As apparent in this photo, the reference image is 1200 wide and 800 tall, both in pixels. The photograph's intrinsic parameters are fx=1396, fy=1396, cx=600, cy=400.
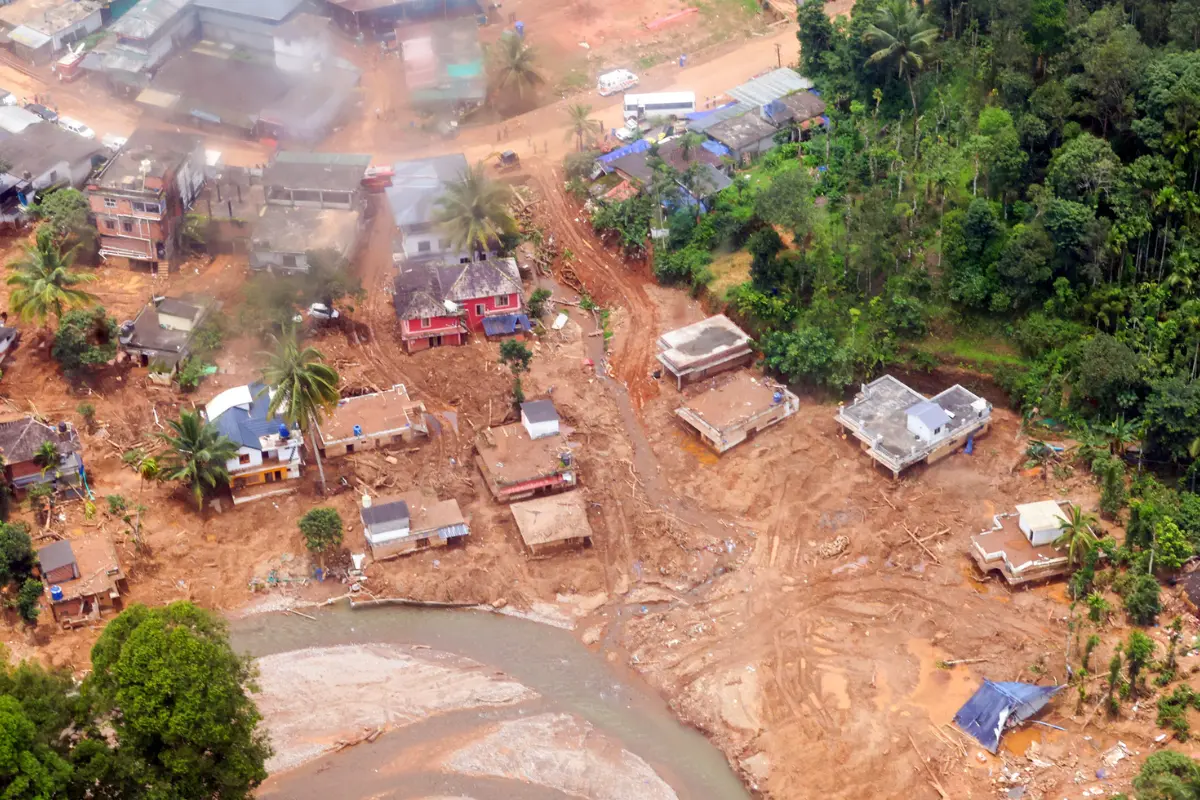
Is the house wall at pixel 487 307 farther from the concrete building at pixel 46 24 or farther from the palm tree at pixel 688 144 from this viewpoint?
the concrete building at pixel 46 24

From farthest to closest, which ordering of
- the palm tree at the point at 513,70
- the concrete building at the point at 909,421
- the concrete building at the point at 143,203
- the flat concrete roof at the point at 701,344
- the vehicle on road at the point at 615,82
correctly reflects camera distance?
1. the vehicle on road at the point at 615,82
2. the palm tree at the point at 513,70
3. the concrete building at the point at 143,203
4. the flat concrete roof at the point at 701,344
5. the concrete building at the point at 909,421

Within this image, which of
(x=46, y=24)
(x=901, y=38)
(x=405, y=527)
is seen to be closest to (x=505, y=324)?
(x=405, y=527)

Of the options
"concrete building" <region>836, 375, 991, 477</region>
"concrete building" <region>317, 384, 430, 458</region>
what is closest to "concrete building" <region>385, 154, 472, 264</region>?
"concrete building" <region>317, 384, 430, 458</region>

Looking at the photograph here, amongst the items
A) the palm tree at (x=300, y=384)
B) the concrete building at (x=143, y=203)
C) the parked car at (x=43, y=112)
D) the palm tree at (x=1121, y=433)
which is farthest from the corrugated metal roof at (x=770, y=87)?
the parked car at (x=43, y=112)

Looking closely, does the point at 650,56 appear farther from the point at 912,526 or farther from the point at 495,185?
the point at 912,526

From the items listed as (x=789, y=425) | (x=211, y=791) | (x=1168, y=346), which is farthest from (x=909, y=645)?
(x=211, y=791)

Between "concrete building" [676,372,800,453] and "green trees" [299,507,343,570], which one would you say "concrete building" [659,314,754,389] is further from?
"green trees" [299,507,343,570]

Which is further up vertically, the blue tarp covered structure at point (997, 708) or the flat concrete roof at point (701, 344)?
the flat concrete roof at point (701, 344)

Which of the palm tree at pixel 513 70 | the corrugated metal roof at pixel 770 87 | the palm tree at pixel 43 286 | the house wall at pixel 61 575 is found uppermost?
the palm tree at pixel 43 286
